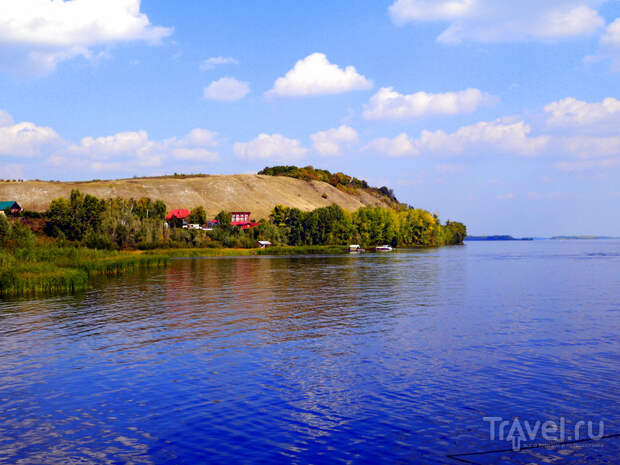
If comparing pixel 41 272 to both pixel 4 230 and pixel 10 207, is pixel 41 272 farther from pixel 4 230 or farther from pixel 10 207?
pixel 10 207

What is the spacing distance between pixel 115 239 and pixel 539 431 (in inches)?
4954

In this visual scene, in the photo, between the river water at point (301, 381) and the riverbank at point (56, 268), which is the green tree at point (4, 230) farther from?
the river water at point (301, 381)

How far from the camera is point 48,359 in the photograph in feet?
74.5

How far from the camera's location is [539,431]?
46.3 ft

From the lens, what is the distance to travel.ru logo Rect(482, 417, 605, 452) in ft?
44.5

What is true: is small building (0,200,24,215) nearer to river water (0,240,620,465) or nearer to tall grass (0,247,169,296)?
tall grass (0,247,169,296)

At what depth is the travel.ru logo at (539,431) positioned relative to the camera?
13.6 metres

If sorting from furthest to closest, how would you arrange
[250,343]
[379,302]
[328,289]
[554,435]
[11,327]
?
[328,289] → [379,302] → [11,327] → [250,343] → [554,435]

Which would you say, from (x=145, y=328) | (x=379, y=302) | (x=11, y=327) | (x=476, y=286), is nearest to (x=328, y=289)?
(x=379, y=302)

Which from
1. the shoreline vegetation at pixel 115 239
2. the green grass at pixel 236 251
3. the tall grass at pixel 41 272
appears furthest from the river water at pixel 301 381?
the green grass at pixel 236 251

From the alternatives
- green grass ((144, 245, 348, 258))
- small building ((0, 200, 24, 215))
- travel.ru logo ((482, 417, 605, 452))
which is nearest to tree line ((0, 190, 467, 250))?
green grass ((144, 245, 348, 258))

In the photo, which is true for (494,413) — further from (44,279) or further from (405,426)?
(44,279)

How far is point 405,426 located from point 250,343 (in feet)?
41.6

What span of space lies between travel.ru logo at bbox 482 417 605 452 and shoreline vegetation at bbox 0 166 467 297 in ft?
143
